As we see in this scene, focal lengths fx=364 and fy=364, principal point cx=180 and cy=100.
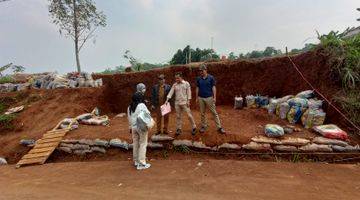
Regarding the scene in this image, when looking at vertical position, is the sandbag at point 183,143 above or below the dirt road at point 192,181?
above

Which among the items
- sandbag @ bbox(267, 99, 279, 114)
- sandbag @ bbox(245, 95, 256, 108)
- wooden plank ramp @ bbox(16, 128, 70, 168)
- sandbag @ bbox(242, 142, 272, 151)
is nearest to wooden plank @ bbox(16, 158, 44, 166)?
wooden plank ramp @ bbox(16, 128, 70, 168)

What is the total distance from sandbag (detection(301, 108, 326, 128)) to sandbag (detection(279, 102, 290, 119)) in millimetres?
563

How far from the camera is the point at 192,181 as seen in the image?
7227 millimetres

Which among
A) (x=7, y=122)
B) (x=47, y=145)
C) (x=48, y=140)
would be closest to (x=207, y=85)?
(x=47, y=145)

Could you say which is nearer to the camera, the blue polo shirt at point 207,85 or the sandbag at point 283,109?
the blue polo shirt at point 207,85

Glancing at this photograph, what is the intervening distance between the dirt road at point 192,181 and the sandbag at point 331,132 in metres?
0.85

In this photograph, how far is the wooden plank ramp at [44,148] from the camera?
997 cm

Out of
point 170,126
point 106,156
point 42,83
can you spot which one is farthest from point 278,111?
point 42,83

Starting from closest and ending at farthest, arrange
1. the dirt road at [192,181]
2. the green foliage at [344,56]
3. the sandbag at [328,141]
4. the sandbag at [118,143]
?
1. the dirt road at [192,181]
2. the sandbag at [328,141]
3. the green foliage at [344,56]
4. the sandbag at [118,143]

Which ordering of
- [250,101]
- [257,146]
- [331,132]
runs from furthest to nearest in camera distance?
[250,101]
[257,146]
[331,132]

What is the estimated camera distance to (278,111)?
1027 centimetres

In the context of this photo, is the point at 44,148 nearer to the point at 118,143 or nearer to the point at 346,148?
the point at 118,143

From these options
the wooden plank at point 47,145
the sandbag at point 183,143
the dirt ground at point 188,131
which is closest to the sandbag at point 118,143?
the dirt ground at point 188,131

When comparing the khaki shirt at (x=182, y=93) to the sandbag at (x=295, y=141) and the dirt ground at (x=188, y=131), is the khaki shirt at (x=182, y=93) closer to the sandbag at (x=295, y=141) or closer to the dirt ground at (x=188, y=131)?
the dirt ground at (x=188, y=131)
